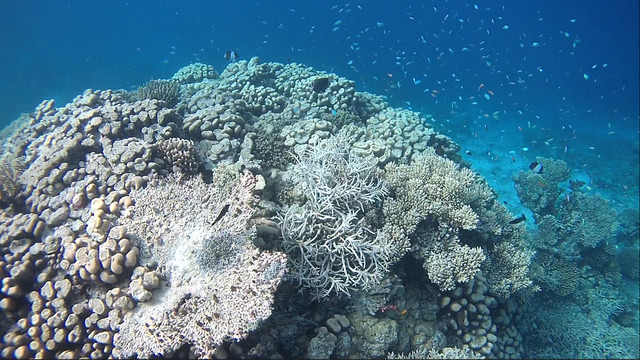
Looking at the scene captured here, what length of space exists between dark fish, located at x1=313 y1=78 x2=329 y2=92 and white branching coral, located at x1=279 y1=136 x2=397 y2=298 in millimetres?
4483

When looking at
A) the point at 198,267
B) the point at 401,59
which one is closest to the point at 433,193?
the point at 198,267

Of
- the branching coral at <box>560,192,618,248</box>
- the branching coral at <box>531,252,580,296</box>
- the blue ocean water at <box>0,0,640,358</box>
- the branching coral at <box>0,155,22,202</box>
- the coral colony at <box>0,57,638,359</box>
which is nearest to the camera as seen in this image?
the coral colony at <box>0,57,638,359</box>

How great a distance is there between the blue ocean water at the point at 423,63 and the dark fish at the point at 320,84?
5.08 meters

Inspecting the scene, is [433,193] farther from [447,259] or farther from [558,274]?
[558,274]

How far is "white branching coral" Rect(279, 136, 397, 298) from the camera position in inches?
168

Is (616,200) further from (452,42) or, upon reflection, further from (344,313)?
(452,42)

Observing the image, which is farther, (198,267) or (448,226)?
(448,226)

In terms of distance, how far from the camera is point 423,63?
2579 inches

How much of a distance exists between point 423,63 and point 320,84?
6488 centimetres

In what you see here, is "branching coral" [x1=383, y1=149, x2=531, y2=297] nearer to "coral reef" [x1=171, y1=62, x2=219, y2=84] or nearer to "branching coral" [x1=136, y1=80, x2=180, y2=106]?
"branching coral" [x1=136, y1=80, x2=180, y2=106]

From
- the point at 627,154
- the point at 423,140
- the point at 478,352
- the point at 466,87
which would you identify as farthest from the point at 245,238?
the point at 466,87

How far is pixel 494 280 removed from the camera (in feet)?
19.1

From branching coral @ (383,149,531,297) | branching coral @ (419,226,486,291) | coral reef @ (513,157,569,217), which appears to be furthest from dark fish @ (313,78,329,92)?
coral reef @ (513,157,569,217)

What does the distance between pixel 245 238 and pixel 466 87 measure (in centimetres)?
5718
